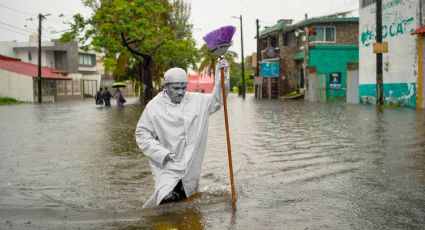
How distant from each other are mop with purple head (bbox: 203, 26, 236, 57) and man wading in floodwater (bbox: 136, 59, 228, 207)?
64 cm

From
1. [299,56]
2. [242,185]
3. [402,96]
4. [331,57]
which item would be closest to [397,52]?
[402,96]

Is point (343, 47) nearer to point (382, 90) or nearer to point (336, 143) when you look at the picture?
point (382, 90)

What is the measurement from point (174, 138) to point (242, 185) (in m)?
1.77

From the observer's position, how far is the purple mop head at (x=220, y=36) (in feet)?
18.7

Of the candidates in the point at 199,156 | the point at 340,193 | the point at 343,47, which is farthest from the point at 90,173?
the point at 343,47

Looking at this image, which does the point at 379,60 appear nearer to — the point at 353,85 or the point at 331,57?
the point at 353,85

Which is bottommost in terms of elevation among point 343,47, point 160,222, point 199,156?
point 160,222

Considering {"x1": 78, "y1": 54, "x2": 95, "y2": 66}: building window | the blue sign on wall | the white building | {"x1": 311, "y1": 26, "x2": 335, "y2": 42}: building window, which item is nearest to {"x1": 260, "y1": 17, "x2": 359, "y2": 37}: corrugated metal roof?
{"x1": 311, "y1": 26, "x2": 335, "y2": 42}: building window

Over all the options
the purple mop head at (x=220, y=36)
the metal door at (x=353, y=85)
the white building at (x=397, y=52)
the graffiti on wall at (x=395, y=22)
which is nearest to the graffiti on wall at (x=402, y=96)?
the white building at (x=397, y=52)

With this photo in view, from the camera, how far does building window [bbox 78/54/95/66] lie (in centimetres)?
7188

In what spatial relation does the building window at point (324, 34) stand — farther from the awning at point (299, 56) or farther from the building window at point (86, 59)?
the building window at point (86, 59)

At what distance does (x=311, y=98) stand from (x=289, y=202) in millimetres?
34061

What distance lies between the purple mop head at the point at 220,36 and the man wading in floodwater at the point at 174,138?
2.17 feet

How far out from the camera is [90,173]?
25.7ft
